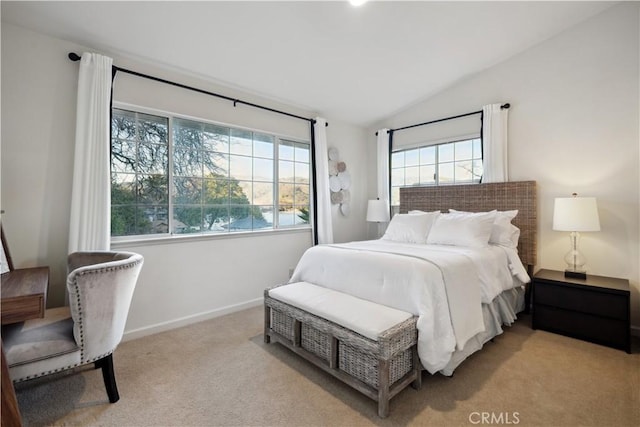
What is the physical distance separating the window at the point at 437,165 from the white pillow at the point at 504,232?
0.79 meters

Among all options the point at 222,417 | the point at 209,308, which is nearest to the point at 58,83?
the point at 209,308

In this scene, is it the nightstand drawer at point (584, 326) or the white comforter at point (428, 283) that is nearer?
the white comforter at point (428, 283)

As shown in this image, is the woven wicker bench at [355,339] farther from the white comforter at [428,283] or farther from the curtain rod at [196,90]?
the curtain rod at [196,90]

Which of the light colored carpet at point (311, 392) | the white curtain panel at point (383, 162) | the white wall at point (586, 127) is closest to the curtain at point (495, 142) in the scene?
the white wall at point (586, 127)

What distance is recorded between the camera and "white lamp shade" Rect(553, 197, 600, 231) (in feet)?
8.66

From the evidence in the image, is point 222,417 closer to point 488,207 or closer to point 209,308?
point 209,308

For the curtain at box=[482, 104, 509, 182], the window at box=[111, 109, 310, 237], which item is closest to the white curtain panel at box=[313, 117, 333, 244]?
the window at box=[111, 109, 310, 237]

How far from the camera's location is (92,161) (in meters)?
2.38

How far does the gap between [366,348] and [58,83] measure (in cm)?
304

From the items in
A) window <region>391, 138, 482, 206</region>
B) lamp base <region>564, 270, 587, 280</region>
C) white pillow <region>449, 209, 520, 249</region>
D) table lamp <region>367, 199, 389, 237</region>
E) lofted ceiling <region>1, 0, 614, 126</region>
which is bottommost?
lamp base <region>564, 270, 587, 280</region>

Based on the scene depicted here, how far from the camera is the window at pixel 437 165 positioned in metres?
3.88

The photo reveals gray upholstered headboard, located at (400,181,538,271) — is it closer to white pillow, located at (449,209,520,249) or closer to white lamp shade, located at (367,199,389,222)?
white pillow, located at (449,209,520,249)

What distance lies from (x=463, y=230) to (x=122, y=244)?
3.26 meters

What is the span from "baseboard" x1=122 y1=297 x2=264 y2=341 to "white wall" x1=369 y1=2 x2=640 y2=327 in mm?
3420
